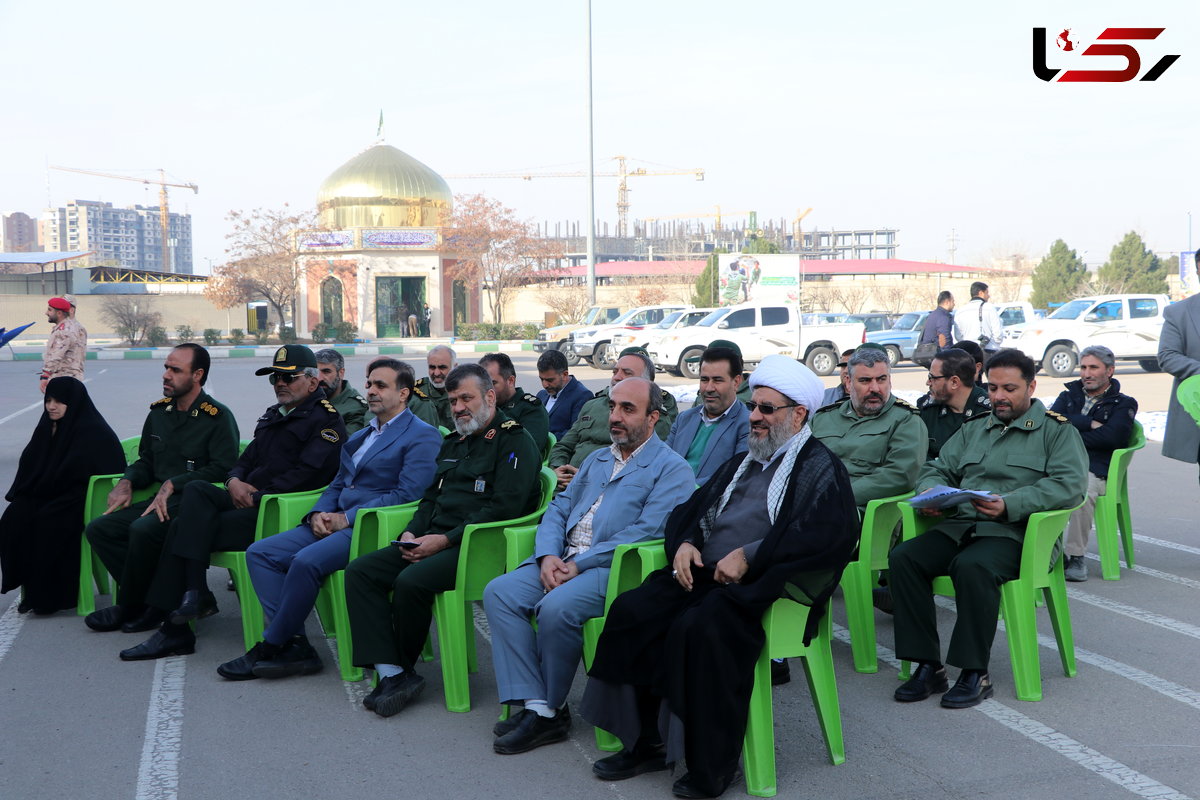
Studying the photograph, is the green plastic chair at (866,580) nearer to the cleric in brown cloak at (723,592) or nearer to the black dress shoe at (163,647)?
the cleric in brown cloak at (723,592)

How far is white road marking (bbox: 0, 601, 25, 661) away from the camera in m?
5.73

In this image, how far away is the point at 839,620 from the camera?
6.16 m

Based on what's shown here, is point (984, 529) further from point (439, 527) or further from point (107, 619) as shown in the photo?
point (107, 619)

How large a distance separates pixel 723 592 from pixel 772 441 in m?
0.63

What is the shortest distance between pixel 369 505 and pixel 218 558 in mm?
899

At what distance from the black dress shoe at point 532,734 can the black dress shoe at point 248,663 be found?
1.45m

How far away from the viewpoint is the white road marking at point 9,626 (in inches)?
225

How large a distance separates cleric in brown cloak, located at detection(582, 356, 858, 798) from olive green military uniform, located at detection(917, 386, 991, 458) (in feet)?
8.41

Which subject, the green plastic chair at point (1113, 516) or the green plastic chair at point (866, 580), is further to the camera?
the green plastic chair at point (1113, 516)

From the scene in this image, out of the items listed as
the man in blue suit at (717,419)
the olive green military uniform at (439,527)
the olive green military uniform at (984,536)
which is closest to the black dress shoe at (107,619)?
the olive green military uniform at (439,527)

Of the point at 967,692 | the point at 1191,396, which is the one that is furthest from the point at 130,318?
the point at 967,692

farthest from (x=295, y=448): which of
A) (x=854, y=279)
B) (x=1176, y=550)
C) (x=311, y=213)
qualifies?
(x=854, y=279)

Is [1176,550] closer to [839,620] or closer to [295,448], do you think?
[839,620]

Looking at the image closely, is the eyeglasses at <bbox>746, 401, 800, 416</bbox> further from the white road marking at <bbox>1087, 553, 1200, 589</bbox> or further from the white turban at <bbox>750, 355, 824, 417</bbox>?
the white road marking at <bbox>1087, 553, 1200, 589</bbox>
